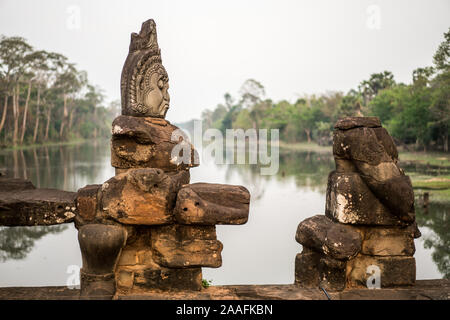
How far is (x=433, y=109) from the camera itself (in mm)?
21781

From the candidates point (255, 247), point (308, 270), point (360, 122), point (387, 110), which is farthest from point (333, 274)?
point (387, 110)

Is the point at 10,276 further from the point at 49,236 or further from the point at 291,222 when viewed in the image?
the point at 291,222

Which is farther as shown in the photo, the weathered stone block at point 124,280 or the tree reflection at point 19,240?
the tree reflection at point 19,240

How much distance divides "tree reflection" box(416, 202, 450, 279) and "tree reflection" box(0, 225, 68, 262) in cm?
1040

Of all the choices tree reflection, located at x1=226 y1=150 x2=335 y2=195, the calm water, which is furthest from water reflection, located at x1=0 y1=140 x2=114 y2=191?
tree reflection, located at x1=226 y1=150 x2=335 y2=195

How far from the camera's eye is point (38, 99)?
33406mm

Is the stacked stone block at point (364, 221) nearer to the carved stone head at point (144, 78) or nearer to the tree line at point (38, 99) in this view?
the carved stone head at point (144, 78)

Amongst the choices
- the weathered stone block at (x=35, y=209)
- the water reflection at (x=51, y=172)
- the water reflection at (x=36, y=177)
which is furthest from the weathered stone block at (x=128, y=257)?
the water reflection at (x=51, y=172)

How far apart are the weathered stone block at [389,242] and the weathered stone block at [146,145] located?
205 cm

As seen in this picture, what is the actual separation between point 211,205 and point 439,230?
10060 millimetres

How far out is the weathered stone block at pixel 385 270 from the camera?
3.42m

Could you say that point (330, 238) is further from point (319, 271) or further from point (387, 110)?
point (387, 110)
